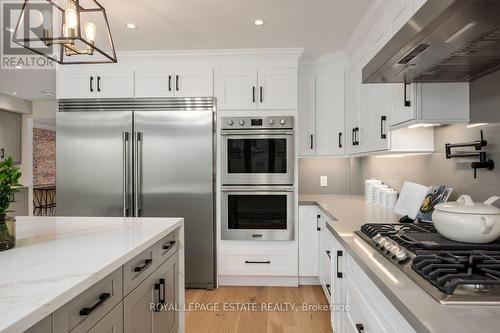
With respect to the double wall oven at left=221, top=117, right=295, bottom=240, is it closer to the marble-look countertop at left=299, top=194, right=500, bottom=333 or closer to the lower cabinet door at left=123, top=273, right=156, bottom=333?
the marble-look countertop at left=299, top=194, right=500, bottom=333

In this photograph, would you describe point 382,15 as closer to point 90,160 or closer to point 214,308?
point 214,308

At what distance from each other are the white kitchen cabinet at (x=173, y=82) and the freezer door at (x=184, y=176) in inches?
8.6

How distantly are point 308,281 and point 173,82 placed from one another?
251cm

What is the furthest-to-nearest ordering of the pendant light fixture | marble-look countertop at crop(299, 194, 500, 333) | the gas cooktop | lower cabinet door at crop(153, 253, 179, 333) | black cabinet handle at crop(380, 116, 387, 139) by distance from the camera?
black cabinet handle at crop(380, 116, 387, 139) → lower cabinet door at crop(153, 253, 179, 333) → the pendant light fixture → the gas cooktop → marble-look countertop at crop(299, 194, 500, 333)

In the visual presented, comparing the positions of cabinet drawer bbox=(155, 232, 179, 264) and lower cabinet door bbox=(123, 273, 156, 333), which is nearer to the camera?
lower cabinet door bbox=(123, 273, 156, 333)

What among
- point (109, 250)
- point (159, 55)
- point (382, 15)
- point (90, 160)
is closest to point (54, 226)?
point (109, 250)

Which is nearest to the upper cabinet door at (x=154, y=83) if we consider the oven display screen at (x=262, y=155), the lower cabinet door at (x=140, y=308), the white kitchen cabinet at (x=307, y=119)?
the oven display screen at (x=262, y=155)

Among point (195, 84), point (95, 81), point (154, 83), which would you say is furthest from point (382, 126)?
point (95, 81)

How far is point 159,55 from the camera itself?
3182 mm

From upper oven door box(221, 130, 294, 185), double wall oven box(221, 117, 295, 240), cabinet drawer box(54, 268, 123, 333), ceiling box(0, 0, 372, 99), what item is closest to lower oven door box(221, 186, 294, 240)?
double wall oven box(221, 117, 295, 240)

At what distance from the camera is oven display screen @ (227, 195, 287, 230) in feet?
10.2

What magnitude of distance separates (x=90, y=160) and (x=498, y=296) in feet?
10.9

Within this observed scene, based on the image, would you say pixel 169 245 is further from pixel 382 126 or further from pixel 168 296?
pixel 382 126

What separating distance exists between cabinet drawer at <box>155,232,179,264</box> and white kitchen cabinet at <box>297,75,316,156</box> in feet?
6.06
